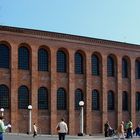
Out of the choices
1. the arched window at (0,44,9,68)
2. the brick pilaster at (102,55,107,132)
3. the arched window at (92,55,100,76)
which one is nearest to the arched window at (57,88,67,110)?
the arched window at (92,55,100,76)

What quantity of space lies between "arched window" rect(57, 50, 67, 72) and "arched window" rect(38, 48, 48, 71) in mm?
1705

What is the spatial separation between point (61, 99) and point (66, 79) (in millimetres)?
2293

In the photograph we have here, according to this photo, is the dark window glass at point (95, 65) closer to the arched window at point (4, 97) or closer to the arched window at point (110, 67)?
the arched window at point (110, 67)

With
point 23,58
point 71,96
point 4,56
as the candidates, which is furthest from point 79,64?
point 4,56

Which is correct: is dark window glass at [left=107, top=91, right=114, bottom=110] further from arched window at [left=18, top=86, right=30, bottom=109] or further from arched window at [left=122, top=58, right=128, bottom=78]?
arched window at [left=18, top=86, right=30, bottom=109]

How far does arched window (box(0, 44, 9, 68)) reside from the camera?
52531mm

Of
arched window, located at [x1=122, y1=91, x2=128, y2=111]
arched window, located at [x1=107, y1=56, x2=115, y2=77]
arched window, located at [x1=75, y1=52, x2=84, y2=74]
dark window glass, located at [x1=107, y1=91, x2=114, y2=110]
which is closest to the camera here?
arched window, located at [x1=75, y1=52, x2=84, y2=74]

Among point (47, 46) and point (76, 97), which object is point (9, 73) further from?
point (76, 97)

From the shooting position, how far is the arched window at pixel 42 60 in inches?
2188

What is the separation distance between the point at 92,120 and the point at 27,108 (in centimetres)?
945

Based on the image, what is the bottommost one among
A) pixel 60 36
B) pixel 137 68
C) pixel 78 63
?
pixel 78 63

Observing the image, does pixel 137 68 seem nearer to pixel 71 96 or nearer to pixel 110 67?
pixel 110 67

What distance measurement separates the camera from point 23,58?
54.3 metres

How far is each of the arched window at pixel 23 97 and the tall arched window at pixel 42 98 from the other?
5.32 ft
